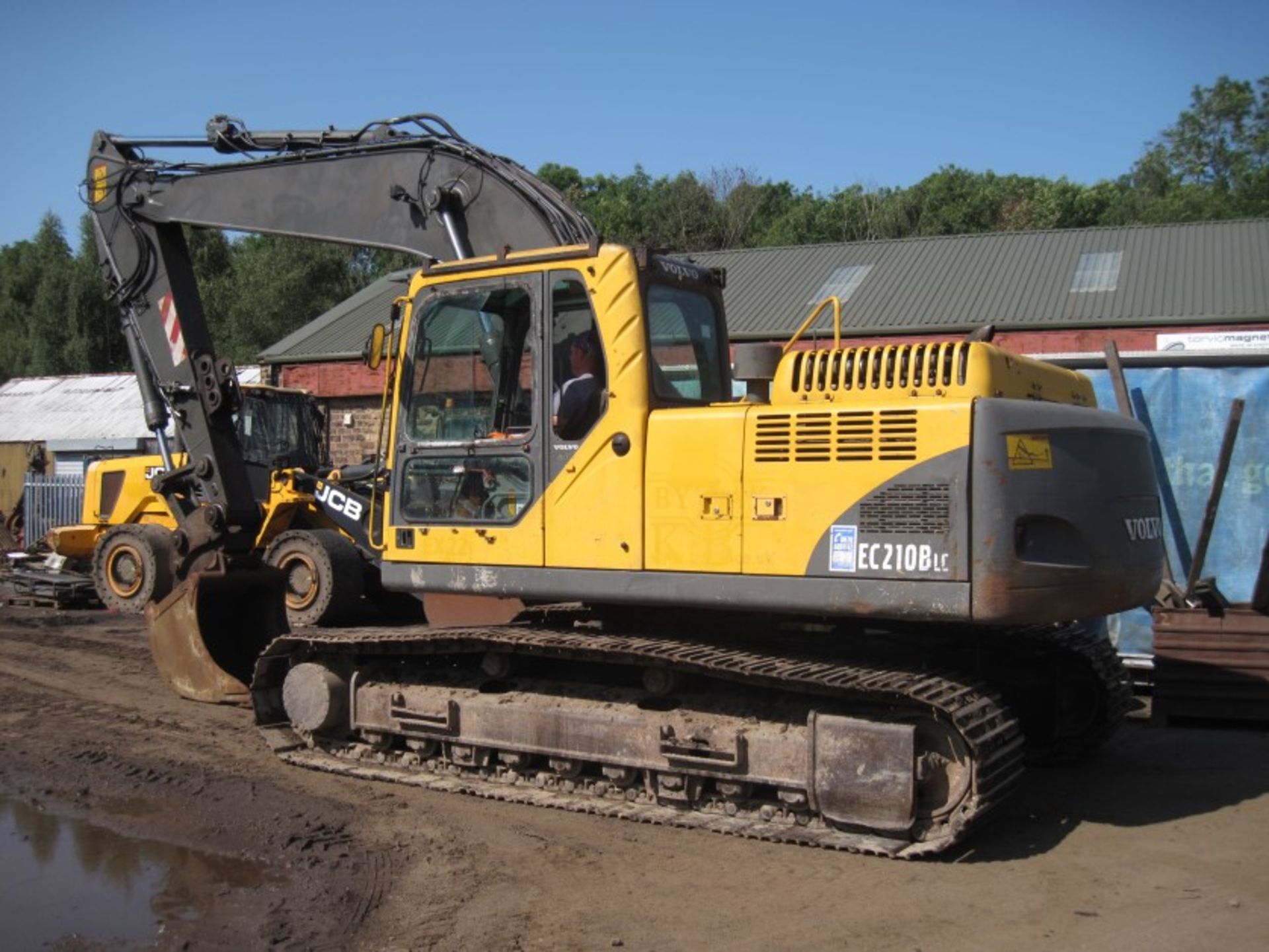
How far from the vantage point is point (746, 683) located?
6293mm

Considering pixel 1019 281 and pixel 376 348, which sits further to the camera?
pixel 1019 281

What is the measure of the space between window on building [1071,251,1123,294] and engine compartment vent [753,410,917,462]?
17.9 meters

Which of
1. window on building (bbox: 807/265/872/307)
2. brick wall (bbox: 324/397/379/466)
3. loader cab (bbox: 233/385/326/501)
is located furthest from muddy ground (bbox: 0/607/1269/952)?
brick wall (bbox: 324/397/379/466)

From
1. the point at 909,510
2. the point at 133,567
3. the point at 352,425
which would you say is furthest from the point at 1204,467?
the point at 352,425

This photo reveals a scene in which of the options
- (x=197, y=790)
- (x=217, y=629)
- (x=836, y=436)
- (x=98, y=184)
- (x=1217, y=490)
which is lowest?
(x=197, y=790)

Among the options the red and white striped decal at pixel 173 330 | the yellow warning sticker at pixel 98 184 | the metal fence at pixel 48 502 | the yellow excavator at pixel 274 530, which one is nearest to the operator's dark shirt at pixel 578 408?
the yellow excavator at pixel 274 530

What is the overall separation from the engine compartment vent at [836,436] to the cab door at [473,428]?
1.24 m

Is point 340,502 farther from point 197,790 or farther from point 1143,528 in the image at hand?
point 1143,528

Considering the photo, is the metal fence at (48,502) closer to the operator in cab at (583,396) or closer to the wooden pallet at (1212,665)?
the operator in cab at (583,396)

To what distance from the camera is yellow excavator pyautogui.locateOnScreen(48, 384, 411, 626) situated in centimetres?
1091

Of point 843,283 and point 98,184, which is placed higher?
point 843,283

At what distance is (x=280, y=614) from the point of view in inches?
358

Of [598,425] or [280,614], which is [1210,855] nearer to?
[598,425]

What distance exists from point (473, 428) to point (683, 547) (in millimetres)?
1477
